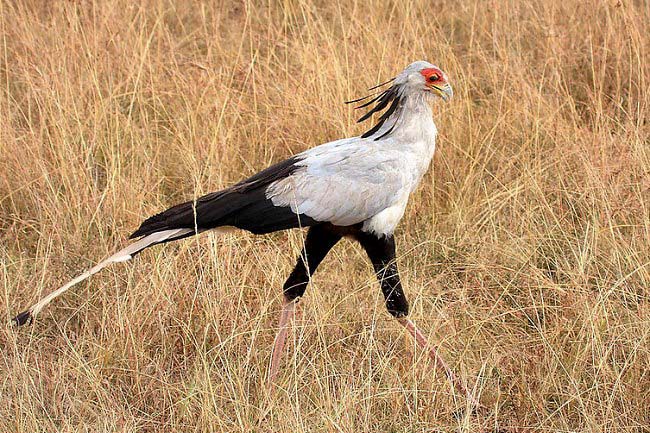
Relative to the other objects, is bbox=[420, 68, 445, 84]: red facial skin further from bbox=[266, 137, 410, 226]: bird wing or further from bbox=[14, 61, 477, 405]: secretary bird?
bbox=[266, 137, 410, 226]: bird wing

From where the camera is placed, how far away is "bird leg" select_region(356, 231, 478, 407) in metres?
3.61

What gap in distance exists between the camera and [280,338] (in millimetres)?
3617

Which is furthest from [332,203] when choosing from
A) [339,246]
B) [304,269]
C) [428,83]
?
[339,246]

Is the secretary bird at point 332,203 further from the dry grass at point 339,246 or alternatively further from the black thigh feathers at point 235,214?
the dry grass at point 339,246

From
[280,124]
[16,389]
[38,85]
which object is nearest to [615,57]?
[280,124]

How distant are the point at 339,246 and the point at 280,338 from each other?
2.96 ft

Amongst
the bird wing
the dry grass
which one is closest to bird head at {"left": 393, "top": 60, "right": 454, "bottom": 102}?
the bird wing

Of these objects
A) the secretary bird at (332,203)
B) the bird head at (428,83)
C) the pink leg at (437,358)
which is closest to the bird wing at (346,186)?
the secretary bird at (332,203)

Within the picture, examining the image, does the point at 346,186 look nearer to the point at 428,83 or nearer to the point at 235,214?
the point at 235,214

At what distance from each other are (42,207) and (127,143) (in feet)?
2.02

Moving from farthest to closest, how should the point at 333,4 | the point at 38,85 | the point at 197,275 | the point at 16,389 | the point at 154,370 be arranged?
the point at 333,4 → the point at 38,85 → the point at 197,275 → the point at 154,370 → the point at 16,389

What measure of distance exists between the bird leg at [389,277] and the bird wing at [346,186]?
10 cm

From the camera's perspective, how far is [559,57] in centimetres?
543

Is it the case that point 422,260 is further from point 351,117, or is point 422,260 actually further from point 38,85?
point 38,85
